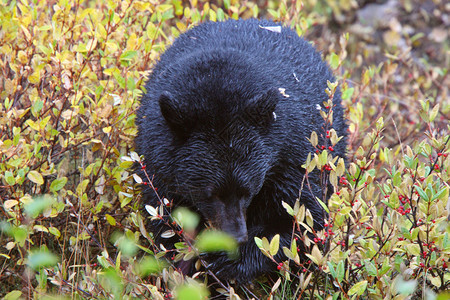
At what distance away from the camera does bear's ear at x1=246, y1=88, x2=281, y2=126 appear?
3.47 metres

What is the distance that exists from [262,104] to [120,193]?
1409mm

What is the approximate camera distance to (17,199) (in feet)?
12.7

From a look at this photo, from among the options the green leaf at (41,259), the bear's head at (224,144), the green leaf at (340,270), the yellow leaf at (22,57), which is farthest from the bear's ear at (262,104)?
the yellow leaf at (22,57)

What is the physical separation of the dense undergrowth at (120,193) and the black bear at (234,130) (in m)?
0.21

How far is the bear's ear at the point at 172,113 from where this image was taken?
3412 mm

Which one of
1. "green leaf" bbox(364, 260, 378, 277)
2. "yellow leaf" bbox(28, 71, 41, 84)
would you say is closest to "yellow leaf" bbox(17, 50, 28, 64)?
"yellow leaf" bbox(28, 71, 41, 84)

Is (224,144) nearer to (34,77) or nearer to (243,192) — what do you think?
(243,192)

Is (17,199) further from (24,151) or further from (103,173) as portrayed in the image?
(103,173)

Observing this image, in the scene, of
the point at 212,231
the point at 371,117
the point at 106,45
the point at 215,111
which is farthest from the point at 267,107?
the point at 371,117

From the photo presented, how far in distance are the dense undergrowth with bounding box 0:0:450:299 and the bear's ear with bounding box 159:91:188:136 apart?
470mm

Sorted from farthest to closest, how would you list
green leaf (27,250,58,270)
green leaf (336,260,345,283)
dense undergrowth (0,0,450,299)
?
1. dense undergrowth (0,0,450,299)
2. green leaf (336,260,345,283)
3. green leaf (27,250,58,270)

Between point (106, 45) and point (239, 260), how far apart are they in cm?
196

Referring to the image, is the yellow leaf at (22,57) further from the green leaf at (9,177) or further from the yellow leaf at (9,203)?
the yellow leaf at (9,203)

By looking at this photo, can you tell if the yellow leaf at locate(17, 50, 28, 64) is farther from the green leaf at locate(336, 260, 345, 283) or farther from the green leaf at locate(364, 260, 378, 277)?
the green leaf at locate(364, 260, 378, 277)
